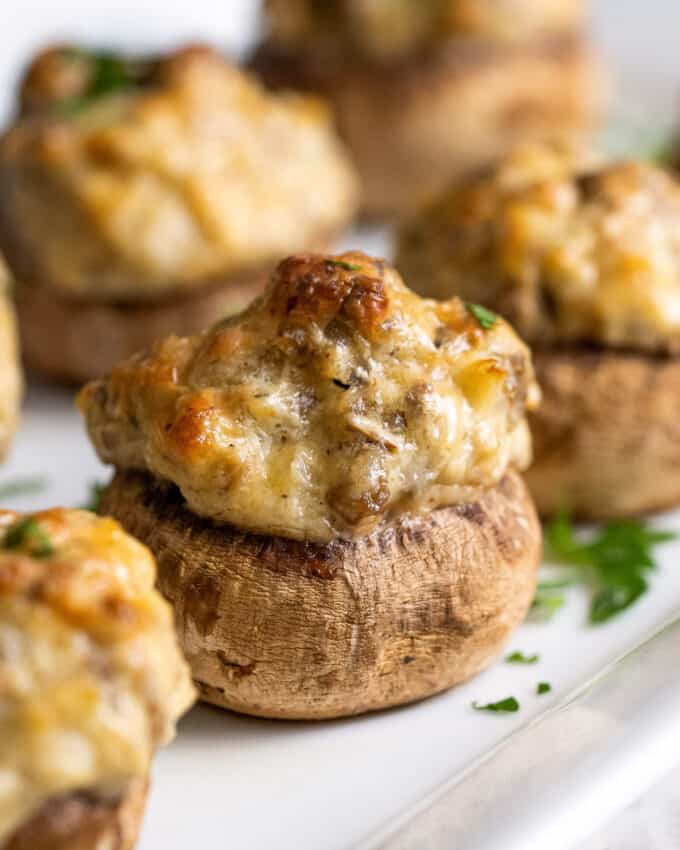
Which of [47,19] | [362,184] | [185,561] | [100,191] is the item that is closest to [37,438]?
[100,191]

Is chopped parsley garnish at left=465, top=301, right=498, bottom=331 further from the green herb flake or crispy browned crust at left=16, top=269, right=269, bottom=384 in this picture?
crispy browned crust at left=16, top=269, right=269, bottom=384

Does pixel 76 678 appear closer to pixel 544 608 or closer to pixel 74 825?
pixel 74 825

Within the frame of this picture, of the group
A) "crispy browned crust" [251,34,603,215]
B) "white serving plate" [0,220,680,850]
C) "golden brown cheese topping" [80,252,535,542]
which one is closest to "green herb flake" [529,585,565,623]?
"white serving plate" [0,220,680,850]

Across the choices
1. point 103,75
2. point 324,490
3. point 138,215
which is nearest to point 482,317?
point 324,490

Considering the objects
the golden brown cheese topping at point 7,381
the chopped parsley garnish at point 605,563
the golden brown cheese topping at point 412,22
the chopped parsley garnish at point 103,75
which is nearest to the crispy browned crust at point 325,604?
the chopped parsley garnish at point 605,563

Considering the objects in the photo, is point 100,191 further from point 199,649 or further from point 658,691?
point 658,691
